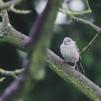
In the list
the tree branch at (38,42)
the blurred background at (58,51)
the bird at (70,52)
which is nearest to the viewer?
the tree branch at (38,42)

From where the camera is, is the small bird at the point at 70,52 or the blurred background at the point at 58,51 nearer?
Result: the small bird at the point at 70,52

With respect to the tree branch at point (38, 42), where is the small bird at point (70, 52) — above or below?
below

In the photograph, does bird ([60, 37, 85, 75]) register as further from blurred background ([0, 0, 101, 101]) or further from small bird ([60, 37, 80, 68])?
blurred background ([0, 0, 101, 101])

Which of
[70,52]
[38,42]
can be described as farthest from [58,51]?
[38,42]

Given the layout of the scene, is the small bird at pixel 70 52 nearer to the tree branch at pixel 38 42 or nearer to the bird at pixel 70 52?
the bird at pixel 70 52

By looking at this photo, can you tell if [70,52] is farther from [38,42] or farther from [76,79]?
[38,42]

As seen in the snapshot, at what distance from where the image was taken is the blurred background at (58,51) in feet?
22.5

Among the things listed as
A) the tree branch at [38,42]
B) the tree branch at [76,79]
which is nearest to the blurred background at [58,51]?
the tree branch at [76,79]

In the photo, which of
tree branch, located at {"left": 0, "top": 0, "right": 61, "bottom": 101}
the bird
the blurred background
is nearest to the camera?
tree branch, located at {"left": 0, "top": 0, "right": 61, "bottom": 101}

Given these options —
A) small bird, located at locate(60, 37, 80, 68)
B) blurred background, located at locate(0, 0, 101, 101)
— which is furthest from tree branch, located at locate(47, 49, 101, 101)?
blurred background, located at locate(0, 0, 101, 101)

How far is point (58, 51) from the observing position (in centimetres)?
682

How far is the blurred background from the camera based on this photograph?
6.87m

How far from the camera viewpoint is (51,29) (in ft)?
2.52

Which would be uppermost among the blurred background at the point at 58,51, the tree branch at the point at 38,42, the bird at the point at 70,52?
the tree branch at the point at 38,42
